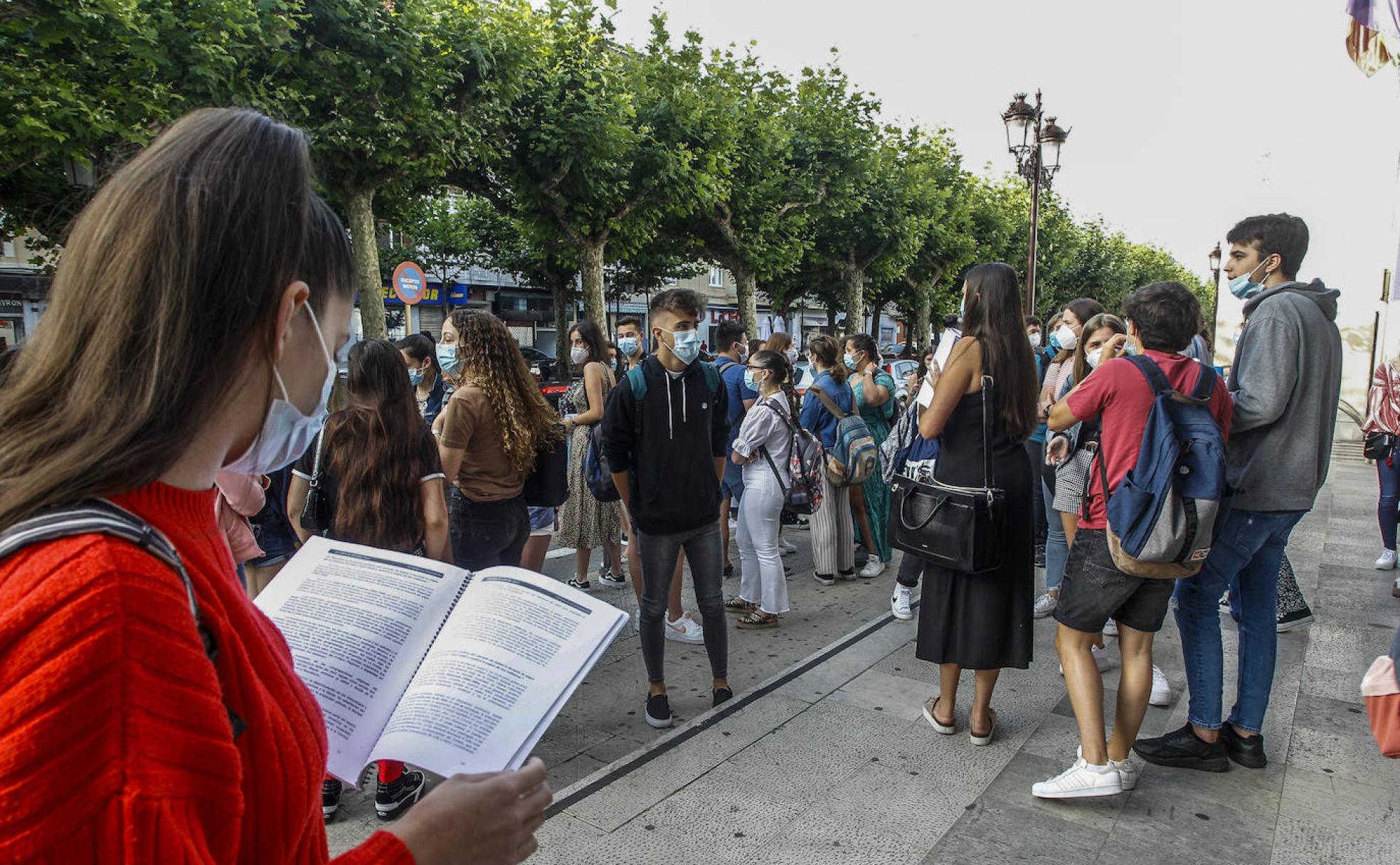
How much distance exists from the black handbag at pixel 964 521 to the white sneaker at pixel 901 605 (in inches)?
75.3

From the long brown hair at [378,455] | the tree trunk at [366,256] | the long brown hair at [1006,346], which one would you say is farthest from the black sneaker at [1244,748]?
the tree trunk at [366,256]

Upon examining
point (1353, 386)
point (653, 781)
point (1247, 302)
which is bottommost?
point (653, 781)

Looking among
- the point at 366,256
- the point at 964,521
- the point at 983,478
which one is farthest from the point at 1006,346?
the point at 366,256

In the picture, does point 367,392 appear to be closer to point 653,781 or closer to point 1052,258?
point 653,781

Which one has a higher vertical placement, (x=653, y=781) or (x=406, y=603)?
(x=406, y=603)

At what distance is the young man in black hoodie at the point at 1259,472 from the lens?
3334mm

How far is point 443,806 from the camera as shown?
105 centimetres

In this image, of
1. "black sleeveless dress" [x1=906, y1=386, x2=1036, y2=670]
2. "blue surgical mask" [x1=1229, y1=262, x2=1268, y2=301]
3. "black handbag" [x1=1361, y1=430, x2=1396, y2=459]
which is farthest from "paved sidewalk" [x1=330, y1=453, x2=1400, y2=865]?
"black handbag" [x1=1361, y1=430, x2=1396, y2=459]

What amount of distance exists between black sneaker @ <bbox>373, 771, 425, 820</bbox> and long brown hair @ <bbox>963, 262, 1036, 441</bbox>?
2795 mm

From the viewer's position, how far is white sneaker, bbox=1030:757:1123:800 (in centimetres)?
311

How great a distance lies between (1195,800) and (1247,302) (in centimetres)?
203

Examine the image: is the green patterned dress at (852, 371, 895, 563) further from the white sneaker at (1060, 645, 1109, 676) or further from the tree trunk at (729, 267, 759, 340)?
the tree trunk at (729, 267, 759, 340)

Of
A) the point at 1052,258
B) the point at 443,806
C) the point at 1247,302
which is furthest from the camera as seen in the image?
the point at 1052,258

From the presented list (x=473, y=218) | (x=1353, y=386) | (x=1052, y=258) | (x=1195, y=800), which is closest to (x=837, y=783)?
(x=1195, y=800)
